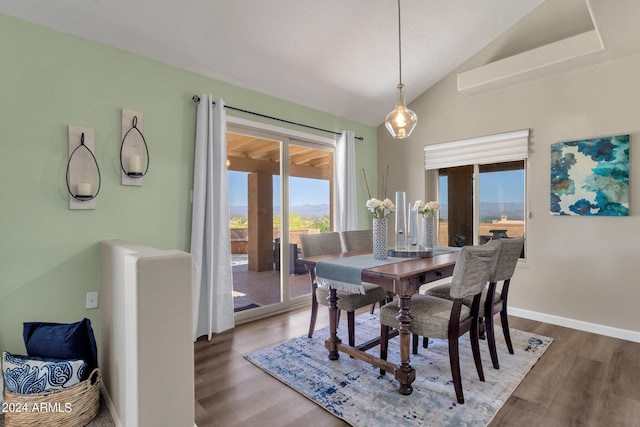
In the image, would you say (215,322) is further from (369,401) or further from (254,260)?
(369,401)

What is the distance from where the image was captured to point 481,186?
415cm

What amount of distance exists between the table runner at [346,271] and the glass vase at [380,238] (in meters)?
0.06

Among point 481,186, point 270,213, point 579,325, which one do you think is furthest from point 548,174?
point 270,213

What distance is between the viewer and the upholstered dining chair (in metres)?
2.70

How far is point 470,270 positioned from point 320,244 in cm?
145

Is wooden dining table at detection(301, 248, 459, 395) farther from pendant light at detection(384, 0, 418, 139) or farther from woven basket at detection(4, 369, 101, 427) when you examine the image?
woven basket at detection(4, 369, 101, 427)

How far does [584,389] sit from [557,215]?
1.87 meters

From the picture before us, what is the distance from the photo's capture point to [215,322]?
10.6 feet

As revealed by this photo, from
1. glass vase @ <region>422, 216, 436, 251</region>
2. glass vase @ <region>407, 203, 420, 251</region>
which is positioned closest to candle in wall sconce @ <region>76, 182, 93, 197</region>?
glass vase @ <region>407, 203, 420, 251</region>

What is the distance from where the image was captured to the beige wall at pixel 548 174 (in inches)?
122

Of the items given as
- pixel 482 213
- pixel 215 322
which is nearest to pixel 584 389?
pixel 482 213

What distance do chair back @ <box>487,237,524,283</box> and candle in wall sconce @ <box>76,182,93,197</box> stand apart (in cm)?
292

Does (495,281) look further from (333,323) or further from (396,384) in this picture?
(333,323)

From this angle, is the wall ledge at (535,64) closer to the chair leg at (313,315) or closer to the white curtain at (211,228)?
the white curtain at (211,228)
